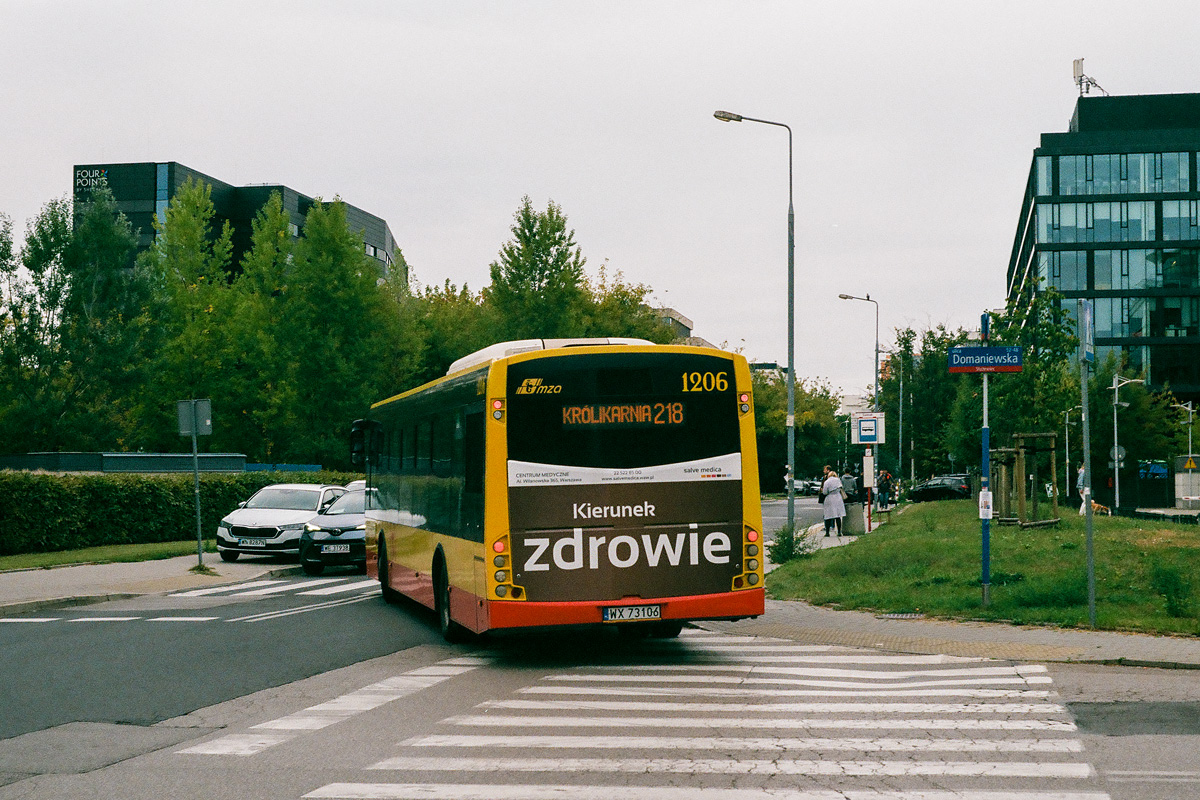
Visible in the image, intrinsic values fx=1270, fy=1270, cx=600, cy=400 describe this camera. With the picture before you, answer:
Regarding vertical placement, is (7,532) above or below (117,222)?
below

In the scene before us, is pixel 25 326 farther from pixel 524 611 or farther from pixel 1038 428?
pixel 524 611

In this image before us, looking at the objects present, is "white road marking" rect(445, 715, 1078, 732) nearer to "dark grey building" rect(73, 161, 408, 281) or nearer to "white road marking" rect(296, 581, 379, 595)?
"white road marking" rect(296, 581, 379, 595)

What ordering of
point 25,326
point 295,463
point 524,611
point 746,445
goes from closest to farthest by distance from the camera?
point 524,611
point 746,445
point 25,326
point 295,463

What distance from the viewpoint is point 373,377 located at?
5509 centimetres

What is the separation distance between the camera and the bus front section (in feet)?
37.3

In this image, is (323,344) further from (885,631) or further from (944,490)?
(885,631)

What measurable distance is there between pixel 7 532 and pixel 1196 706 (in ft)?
75.7

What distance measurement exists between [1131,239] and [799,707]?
3195 inches

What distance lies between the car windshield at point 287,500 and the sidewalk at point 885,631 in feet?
19.4

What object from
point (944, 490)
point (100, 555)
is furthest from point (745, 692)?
point (944, 490)

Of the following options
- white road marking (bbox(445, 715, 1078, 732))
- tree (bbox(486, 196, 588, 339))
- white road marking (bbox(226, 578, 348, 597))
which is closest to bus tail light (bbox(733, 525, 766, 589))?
white road marking (bbox(445, 715, 1078, 732))

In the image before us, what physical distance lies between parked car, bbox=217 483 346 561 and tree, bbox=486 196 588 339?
3118 centimetres

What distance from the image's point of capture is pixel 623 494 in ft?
37.9

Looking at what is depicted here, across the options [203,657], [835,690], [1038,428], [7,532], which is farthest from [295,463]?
[835,690]
